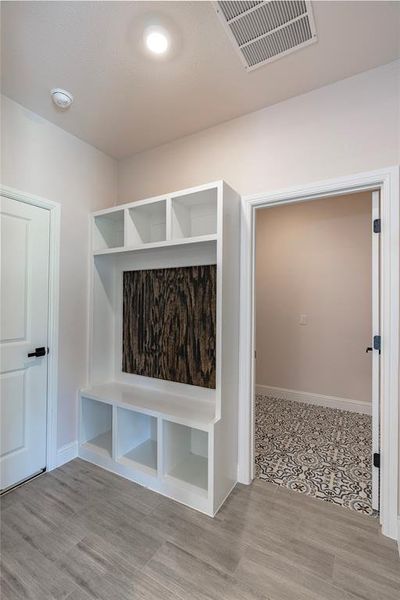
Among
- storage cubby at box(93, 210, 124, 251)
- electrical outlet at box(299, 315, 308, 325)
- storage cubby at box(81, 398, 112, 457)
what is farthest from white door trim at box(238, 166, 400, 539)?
electrical outlet at box(299, 315, 308, 325)

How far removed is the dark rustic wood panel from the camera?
7.35ft

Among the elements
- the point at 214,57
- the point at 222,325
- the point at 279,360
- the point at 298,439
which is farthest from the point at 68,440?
the point at 214,57

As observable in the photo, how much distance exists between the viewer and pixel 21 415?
2123 mm

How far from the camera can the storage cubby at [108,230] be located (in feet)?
8.63

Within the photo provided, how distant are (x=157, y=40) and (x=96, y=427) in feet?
9.94

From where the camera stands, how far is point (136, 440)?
8.04ft

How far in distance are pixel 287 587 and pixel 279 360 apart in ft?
9.21

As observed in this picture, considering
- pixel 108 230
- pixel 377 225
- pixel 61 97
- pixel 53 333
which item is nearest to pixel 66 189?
pixel 108 230

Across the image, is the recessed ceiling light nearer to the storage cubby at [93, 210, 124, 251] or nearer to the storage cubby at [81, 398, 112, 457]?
the storage cubby at [93, 210, 124, 251]

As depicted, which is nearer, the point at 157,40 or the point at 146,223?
the point at 157,40

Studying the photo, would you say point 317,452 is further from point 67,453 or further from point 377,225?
point 67,453

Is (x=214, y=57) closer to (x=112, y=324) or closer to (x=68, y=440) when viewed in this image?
(x=112, y=324)

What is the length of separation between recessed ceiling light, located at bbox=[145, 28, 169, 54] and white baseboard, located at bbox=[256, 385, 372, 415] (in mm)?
3908

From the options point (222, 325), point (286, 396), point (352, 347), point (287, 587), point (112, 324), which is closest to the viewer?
point (287, 587)
